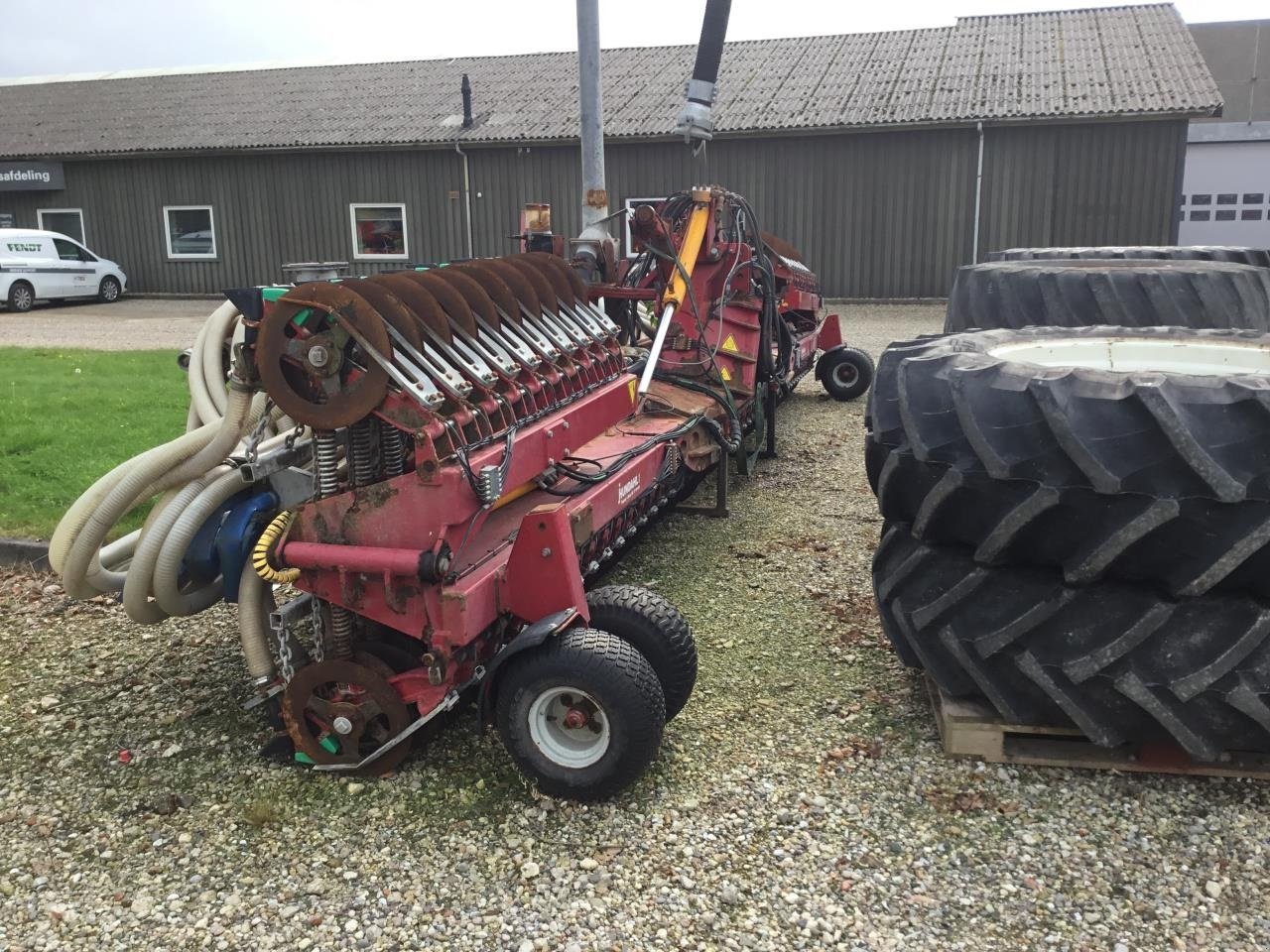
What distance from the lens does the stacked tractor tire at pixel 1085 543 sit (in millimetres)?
2695

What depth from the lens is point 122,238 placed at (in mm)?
21609

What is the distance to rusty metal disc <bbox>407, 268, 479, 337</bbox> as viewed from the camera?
11.3 ft

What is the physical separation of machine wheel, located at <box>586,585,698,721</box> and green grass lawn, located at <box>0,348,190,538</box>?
3.23m

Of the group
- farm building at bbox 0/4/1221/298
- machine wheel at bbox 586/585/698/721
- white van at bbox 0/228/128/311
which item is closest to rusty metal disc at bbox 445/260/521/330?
machine wheel at bbox 586/585/698/721

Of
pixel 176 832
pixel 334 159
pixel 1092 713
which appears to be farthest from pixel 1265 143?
pixel 176 832

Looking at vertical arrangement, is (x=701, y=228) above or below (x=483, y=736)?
above

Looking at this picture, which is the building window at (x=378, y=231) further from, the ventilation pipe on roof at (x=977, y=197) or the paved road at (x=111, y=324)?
the ventilation pipe on roof at (x=977, y=197)

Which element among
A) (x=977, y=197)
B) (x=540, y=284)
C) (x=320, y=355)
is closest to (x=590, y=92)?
(x=540, y=284)

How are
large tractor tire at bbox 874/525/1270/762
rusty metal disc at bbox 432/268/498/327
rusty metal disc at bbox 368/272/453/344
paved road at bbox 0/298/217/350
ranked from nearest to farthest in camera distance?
large tractor tire at bbox 874/525/1270/762 < rusty metal disc at bbox 368/272/453/344 < rusty metal disc at bbox 432/268/498/327 < paved road at bbox 0/298/217/350

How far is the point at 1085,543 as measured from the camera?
9.32ft

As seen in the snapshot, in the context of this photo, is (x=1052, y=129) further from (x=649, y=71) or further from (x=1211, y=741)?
(x=1211, y=741)

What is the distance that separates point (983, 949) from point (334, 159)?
2006cm

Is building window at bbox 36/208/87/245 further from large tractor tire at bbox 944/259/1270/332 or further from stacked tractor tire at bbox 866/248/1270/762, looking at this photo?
stacked tractor tire at bbox 866/248/1270/762

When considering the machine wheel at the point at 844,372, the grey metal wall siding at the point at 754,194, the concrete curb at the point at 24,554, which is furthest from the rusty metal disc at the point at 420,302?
the grey metal wall siding at the point at 754,194
